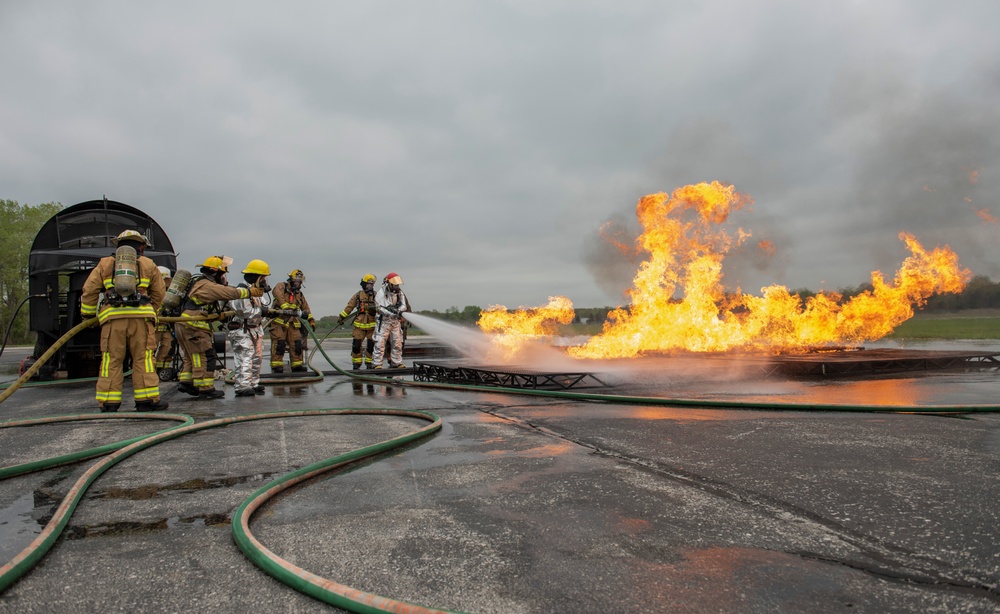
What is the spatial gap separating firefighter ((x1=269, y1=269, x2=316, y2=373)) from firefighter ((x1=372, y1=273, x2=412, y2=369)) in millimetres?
1512

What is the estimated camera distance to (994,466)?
4316 mm

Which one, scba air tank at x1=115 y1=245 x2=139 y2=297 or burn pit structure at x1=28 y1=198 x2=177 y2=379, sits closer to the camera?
scba air tank at x1=115 y1=245 x2=139 y2=297

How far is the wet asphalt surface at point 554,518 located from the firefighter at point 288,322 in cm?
632

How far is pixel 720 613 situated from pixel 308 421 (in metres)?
5.76

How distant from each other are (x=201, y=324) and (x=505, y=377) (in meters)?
5.14

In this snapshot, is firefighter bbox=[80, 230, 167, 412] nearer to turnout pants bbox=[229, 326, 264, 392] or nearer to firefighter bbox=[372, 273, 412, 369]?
turnout pants bbox=[229, 326, 264, 392]

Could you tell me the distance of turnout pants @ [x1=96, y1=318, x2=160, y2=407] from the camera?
24.4 feet

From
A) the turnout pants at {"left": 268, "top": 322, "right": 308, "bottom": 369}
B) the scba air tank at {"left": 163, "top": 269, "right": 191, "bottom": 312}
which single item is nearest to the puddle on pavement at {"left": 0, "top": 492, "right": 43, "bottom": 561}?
the scba air tank at {"left": 163, "top": 269, "right": 191, "bottom": 312}

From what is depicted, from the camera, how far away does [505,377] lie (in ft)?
33.2

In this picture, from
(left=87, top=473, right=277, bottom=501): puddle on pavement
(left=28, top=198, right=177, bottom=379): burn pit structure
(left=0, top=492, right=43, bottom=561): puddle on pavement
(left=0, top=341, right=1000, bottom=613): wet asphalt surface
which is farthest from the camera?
(left=28, top=198, right=177, bottom=379): burn pit structure

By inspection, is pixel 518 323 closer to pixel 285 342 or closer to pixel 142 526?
pixel 285 342

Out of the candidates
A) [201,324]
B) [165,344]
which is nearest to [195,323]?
[201,324]

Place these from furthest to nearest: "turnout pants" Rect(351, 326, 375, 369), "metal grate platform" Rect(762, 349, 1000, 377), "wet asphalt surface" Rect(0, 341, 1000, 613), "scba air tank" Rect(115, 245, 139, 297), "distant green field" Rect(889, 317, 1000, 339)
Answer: "distant green field" Rect(889, 317, 1000, 339), "turnout pants" Rect(351, 326, 375, 369), "metal grate platform" Rect(762, 349, 1000, 377), "scba air tank" Rect(115, 245, 139, 297), "wet asphalt surface" Rect(0, 341, 1000, 613)

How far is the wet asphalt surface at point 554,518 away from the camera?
2484 millimetres
